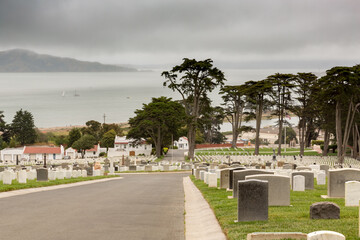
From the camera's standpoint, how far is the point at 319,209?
11.9 meters

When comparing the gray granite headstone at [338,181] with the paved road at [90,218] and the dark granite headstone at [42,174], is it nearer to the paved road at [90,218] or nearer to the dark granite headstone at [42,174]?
the paved road at [90,218]

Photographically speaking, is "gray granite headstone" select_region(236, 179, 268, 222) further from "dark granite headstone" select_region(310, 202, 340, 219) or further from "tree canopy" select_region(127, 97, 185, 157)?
"tree canopy" select_region(127, 97, 185, 157)

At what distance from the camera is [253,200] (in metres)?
12.4

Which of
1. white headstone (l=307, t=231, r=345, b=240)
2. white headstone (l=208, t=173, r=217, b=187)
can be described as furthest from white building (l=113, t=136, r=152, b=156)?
white headstone (l=307, t=231, r=345, b=240)

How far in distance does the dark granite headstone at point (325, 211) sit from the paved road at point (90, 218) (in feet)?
9.96

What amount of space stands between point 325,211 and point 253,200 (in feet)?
5.33

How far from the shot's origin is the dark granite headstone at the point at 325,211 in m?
11.9

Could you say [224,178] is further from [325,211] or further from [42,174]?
[42,174]

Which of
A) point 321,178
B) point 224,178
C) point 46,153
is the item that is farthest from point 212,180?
point 46,153

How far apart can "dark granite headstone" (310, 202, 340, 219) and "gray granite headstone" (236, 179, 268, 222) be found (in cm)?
111

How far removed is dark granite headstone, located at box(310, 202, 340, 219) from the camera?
38.9 ft

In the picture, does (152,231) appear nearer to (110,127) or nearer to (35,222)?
(35,222)

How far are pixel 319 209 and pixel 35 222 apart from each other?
715 cm

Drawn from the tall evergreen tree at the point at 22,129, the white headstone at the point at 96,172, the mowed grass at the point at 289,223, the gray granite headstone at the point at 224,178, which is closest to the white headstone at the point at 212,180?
the gray granite headstone at the point at 224,178
